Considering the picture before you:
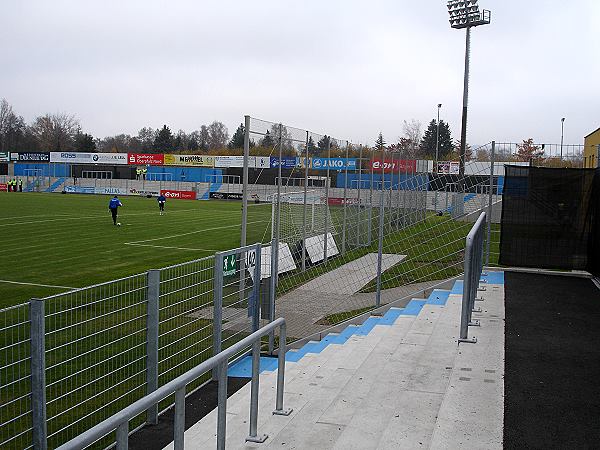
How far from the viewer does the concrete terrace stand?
4.05 meters

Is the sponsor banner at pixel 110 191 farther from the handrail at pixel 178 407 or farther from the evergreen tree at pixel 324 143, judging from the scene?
the handrail at pixel 178 407

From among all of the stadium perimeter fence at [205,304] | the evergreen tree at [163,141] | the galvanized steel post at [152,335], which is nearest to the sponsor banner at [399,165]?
the stadium perimeter fence at [205,304]

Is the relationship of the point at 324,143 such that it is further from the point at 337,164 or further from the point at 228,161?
the point at 228,161

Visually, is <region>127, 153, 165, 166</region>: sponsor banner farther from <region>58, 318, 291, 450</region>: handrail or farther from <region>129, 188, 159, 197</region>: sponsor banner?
<region>58, 318, 291, 450</region>: handrail

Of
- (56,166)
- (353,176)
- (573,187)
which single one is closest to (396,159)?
(353,176)

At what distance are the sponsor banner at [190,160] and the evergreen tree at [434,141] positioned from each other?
3771 cm

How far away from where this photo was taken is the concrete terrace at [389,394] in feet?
13.3

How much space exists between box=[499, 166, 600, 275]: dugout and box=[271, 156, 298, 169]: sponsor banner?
4637mm

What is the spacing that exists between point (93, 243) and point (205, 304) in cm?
1473

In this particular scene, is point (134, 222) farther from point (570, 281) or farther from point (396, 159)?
point (570, 281)

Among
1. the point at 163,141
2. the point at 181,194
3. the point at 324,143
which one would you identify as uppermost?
the point at 163,141

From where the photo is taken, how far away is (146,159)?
68.2 meters

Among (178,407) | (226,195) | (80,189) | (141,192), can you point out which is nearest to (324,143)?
(178,407)

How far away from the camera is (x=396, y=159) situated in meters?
20.5
